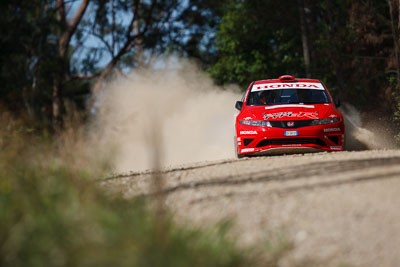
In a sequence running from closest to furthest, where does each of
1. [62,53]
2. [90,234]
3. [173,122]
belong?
[90,234], [173,122], [62,53]

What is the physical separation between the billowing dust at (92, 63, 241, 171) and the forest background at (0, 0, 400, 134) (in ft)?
4.39

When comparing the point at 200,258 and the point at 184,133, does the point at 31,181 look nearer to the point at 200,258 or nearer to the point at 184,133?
the point at 200,258

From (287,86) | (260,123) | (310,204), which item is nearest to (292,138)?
(260,123)

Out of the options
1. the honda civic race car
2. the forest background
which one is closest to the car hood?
the honda civic race car

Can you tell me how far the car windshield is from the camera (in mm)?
13149

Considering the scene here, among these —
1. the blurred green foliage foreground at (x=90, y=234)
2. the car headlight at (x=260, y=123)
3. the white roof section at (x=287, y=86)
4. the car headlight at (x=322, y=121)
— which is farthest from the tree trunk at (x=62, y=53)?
the blurred green foliage foreground at (x=90, y=234)

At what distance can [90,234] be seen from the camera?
181 inches

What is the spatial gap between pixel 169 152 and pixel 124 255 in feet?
60.5

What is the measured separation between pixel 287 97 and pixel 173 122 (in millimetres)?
13282

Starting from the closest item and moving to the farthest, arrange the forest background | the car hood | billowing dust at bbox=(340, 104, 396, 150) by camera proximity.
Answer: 1. the car hood
2. billowing dust at bbox=(340, 104, 396, 150)
3. the forest background

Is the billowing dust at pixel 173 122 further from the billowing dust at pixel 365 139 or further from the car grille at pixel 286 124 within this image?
the car grille at pixel 286 124

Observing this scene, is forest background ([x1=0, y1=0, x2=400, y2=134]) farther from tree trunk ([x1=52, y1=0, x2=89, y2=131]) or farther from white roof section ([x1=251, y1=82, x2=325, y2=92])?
white roof section ([x1=251, y1=82, x2=325, y2=92])

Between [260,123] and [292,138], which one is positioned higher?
[260,123]

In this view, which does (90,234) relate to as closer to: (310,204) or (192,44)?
(310,204)
